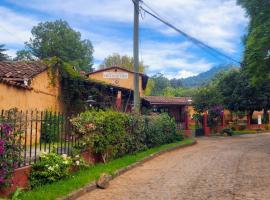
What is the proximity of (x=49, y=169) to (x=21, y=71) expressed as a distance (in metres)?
10.6

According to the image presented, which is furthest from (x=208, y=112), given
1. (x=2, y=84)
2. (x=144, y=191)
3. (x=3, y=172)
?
(x=3, y=172)

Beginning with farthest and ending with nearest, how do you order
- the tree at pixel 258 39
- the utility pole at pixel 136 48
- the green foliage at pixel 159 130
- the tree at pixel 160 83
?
1. the tree at pixel 160 83
2. the green foliage at pixel 159 130
3. the tree at pixel 258 39
4. the utility pole at pixel 136 48

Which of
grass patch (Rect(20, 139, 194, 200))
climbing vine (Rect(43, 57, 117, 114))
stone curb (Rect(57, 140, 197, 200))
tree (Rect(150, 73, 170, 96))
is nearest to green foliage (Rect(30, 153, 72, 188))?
grass patch (Rect(20, 139, 194, 200))

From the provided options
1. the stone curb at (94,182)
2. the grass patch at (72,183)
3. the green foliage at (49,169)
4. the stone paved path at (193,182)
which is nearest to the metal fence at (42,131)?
the green foliage at (49,169)

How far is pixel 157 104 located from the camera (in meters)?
43.1

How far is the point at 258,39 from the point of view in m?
20.3

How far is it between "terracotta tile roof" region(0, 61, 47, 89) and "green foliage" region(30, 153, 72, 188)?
23.8ft

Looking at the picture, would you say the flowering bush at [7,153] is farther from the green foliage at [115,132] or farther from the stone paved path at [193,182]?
the green foliage at [115,132]

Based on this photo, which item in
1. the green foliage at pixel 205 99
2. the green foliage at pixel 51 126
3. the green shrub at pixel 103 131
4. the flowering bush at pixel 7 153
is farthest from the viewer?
the green foliage at pixel 205 99

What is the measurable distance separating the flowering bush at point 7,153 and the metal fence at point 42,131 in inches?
8.1

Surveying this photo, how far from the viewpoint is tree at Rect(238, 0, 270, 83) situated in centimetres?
2016

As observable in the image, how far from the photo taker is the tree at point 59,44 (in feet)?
213

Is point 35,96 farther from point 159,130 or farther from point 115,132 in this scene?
point 159,130

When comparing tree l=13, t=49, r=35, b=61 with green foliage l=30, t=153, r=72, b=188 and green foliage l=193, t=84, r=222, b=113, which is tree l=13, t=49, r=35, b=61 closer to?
green foliage l=193, t=84, r=222, b=113
